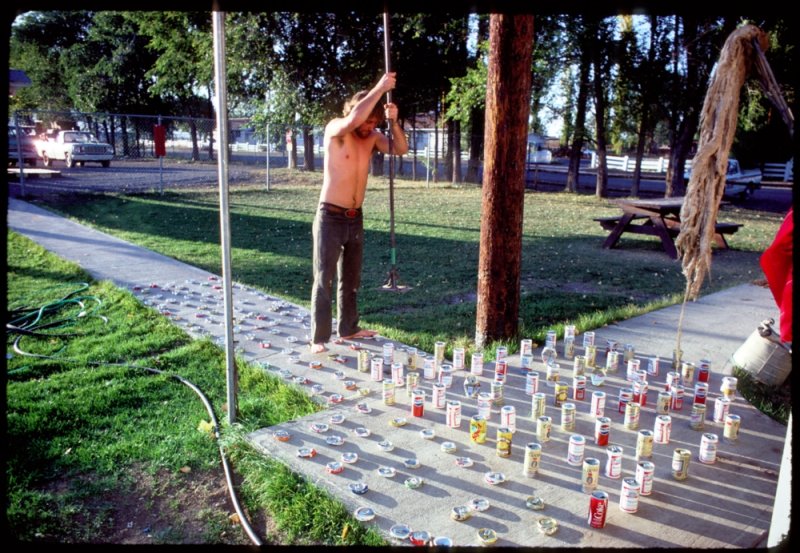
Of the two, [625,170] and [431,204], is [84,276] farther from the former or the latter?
[625,170]

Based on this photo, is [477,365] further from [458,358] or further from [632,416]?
[632,416]

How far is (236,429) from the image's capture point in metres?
3.99

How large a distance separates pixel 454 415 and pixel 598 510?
1289 mm

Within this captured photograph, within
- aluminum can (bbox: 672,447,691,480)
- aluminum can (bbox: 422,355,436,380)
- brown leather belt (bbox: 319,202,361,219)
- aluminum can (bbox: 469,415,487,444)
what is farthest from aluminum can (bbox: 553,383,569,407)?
brown leather belt (bbox: 319,202,361,219)

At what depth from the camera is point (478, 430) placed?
3891mm

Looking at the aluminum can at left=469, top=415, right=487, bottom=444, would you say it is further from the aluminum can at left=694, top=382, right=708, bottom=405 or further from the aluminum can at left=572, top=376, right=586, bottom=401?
the aluminum can at left=694, top=382, right=708, bottom=405

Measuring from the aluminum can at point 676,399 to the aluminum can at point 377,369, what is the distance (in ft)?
6.92

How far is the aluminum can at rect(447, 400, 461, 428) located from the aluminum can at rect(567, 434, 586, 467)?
76 centimetres

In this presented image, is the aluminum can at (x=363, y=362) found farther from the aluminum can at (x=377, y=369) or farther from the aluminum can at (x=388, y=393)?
the aluminum can at (x=388, y=393)

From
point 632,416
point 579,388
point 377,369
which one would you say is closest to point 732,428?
point 632,416

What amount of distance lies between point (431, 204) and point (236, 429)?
14.8 m

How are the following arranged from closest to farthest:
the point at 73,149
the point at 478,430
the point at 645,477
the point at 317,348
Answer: the point at 645,477 → the point at 478,430 → the point at 317,348 → the point at 73,149

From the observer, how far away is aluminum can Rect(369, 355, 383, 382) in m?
4.88

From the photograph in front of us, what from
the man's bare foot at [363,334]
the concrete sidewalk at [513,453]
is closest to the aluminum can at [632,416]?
the concrete sidewalk at [513,453]
